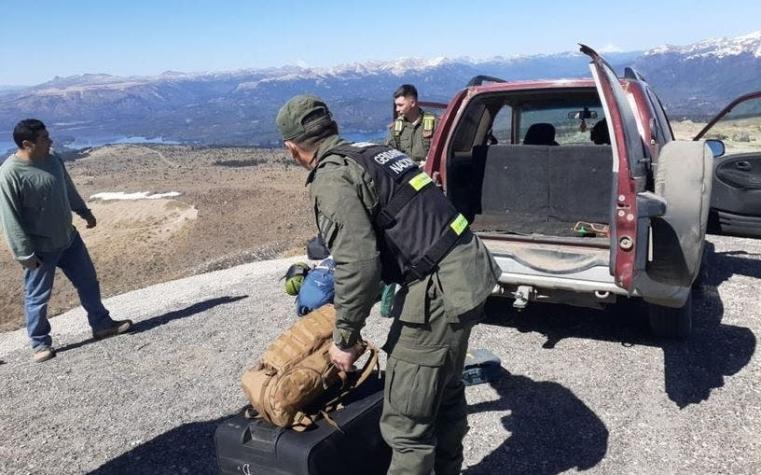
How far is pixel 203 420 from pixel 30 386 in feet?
5.66

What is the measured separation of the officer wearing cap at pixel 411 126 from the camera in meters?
6.50

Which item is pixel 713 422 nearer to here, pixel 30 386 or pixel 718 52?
pixel 30 386

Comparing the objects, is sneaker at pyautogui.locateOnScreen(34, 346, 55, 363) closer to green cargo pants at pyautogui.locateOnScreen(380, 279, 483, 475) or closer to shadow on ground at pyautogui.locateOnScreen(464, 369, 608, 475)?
shadow on ground at pyautogui.locateOnScreen(464, 369, 608, 475)

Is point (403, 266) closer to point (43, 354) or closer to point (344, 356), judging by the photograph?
point (344, 356)

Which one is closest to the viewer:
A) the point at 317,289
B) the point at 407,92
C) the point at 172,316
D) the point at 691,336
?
the point at 691,336

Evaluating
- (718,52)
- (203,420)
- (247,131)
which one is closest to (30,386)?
(203,420)

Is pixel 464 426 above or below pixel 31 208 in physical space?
below

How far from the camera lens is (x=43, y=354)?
5.12m

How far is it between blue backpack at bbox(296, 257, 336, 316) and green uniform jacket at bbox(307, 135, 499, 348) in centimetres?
256

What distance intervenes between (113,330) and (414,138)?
3569mm

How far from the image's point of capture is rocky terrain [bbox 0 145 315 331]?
1149 cm

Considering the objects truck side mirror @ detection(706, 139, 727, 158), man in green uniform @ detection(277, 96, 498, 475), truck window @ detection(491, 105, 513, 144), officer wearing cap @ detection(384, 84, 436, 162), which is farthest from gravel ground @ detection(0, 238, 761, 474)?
officer wearing cap @ detection(384, 84, 436, 162)

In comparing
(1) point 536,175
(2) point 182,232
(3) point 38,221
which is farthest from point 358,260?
(2) point 182,232

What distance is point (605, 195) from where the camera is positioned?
4.86m
